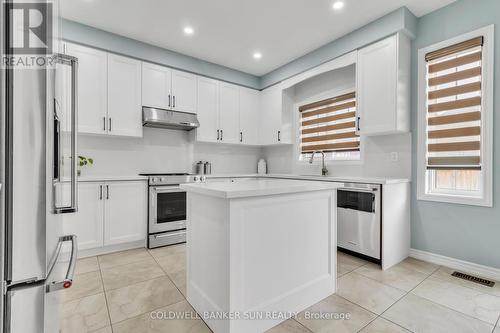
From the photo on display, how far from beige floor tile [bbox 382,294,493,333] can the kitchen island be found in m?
0.50

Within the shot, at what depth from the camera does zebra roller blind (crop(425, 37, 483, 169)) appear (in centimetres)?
242

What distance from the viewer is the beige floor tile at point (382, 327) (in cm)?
155

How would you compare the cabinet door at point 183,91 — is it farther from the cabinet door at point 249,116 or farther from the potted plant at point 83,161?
the potted plant at point 83,161

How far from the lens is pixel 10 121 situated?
62 centimetres

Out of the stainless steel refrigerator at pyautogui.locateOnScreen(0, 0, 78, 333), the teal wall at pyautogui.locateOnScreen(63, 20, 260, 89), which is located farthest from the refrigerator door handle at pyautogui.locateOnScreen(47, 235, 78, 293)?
the teal wall at pyautogui.locateOnScreen(63, 20, 260, 89)

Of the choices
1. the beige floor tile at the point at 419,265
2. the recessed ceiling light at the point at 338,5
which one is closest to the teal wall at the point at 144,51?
the recessed ceiling light at the point at 338,5

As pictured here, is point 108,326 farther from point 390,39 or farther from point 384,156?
point 390,39

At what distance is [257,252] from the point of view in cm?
153

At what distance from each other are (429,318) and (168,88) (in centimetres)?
392

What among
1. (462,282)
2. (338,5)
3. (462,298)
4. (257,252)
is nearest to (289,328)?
(257,252)

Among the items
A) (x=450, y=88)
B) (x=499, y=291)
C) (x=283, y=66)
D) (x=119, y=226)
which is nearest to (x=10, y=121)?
(x=119, y=226)

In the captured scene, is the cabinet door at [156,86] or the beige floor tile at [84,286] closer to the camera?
the beige floor tile at [84,286]

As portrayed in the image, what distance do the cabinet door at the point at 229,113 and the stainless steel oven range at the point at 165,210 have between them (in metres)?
1.21

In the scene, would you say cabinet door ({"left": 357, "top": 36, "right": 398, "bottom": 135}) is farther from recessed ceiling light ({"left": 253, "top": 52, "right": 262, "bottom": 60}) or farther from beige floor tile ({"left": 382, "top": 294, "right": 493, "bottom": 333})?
beige floor tile ({"left": 382, "top": 294, "right": 493, "bottom": 333})
